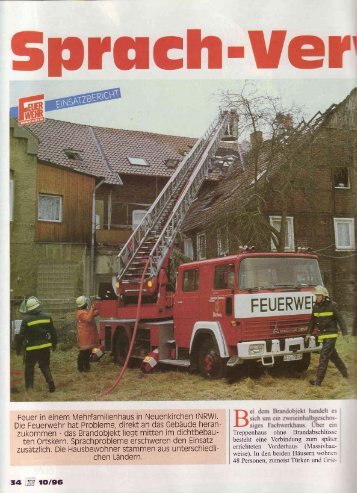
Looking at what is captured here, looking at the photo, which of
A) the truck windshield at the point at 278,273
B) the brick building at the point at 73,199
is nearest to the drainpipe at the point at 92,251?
the brick building at the point at 73,199

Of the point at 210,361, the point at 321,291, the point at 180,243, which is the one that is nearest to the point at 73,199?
the point at 180,243

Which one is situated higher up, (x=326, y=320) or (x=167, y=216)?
(x=167, y=216)

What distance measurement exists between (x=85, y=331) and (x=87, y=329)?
2 cm

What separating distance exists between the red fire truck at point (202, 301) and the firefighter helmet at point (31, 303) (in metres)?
0.41

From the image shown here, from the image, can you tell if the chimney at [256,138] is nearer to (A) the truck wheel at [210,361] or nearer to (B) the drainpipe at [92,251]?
(B) the drainpipe at [92,251]

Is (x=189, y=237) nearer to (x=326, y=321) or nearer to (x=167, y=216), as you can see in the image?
(x=167, y=216)

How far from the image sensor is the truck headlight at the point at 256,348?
3.57 metres

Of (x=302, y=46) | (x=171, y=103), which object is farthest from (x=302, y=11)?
(x=171, y=103)

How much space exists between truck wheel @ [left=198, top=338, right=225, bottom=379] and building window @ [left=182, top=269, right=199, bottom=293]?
0.35 meters

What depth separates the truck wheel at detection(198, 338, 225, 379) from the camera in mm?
3634

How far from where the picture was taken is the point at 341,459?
355cm

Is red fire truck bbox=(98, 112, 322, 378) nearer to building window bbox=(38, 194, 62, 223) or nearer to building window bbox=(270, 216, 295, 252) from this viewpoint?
building window bbox=(270, 216, 295, 252)

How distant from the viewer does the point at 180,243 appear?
12.3 ft

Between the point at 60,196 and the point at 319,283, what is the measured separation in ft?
5.69
